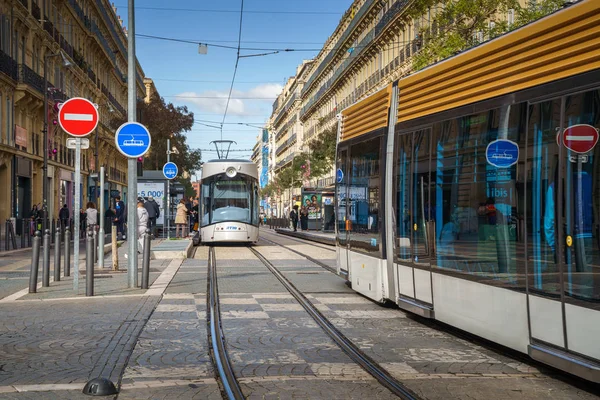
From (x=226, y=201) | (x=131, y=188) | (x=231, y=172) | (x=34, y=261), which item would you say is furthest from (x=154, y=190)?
(x=34, y=261)

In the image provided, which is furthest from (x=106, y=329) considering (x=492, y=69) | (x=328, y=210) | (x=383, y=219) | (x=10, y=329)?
(x=328, y=210)

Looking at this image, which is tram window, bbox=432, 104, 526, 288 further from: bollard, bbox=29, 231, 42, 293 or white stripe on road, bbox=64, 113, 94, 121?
bollard, bbox=29, 231, 42, 293

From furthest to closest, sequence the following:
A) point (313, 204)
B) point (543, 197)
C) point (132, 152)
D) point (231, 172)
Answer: point (313, 204) → point (231, 172) → point (132, 152) → point (543, 197)

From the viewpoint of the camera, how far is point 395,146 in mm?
10586

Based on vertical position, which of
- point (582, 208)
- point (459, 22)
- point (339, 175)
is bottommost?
point (582, 208)

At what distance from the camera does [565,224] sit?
6203 millimetres

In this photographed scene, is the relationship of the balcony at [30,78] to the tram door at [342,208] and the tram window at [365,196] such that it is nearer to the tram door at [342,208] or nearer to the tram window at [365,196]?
the tram door at [342,208]

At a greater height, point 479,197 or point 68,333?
point 479,197

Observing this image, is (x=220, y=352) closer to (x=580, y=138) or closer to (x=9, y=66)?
(x=580, y=138)

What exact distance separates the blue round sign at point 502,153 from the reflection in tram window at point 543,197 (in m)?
0.29

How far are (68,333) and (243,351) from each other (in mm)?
2239

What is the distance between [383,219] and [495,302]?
11.5 feet

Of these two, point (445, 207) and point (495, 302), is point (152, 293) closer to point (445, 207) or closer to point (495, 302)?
point (445, 207)

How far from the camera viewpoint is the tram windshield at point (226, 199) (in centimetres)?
2962
